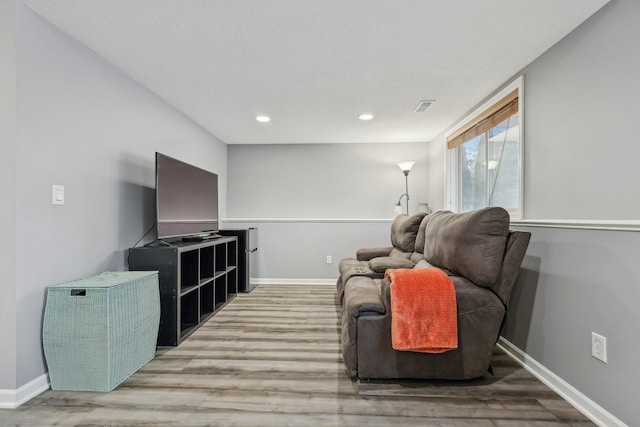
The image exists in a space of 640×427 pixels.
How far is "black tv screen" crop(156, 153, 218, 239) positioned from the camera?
2.65 meters

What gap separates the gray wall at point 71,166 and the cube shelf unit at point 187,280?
323 millimetres

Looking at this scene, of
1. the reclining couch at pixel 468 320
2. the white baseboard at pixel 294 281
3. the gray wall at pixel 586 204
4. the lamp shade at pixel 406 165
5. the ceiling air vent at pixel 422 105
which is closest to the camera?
the gray wall at pixel 586 204

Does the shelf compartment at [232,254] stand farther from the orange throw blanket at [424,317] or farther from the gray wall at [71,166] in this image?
the orange throw blanket at [424,317]

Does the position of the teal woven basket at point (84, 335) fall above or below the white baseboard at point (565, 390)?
above

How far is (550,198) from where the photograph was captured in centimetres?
205

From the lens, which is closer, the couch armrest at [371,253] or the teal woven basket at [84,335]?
the teal woven basket at [84,335]

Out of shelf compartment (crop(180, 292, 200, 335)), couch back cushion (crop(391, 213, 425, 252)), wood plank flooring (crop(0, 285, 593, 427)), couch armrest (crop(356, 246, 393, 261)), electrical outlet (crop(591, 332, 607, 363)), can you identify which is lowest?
wood plank flooring (crop(0, 285, 593, 427))

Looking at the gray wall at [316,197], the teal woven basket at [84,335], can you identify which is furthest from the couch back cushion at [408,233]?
the teal woven basket at [84,335]

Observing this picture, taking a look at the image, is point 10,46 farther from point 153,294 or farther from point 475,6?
point 475,6

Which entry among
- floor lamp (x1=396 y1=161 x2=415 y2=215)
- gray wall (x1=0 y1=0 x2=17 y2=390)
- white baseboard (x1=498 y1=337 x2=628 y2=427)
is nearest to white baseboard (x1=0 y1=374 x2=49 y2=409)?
gray wall (x1=0 y1=0 x2=17 y2=390)

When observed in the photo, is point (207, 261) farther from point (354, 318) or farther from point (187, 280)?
point (354, 318)

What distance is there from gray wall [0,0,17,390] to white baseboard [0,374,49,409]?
0.28 meters

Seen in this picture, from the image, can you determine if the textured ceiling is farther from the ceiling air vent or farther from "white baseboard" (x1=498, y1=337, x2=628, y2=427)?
"white baseboard" (x1=498, y1=337, x2=628, y2=427)

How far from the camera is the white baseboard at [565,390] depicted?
1.55 meters
